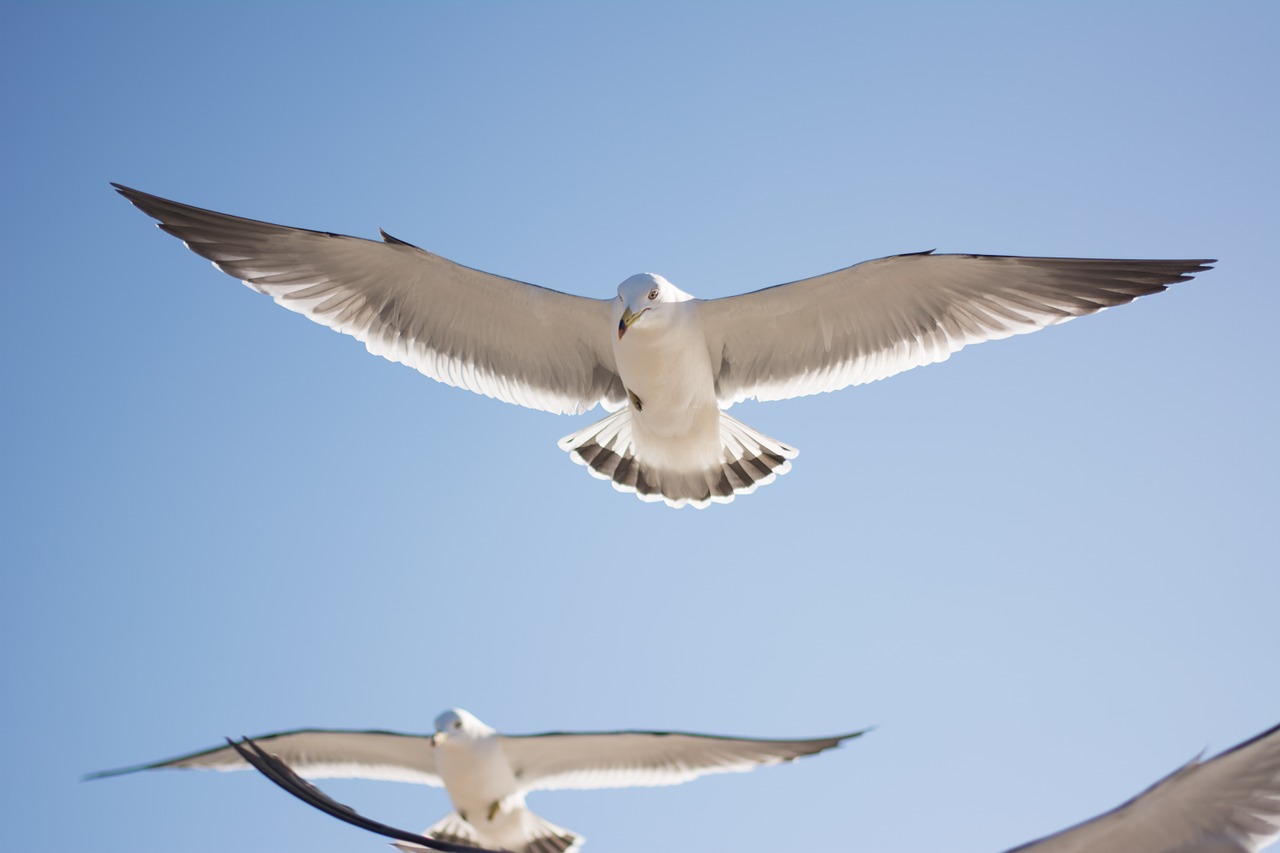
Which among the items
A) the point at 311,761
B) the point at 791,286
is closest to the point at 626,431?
the point at 791,286

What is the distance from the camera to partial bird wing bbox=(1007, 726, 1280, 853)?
4.77 meters

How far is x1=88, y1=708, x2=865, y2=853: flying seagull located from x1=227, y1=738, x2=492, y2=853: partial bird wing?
4.93 meters

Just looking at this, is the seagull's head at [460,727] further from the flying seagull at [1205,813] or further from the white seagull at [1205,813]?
the white seagull at [1205,813]

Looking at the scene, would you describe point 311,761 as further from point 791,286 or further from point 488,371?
point 791,286

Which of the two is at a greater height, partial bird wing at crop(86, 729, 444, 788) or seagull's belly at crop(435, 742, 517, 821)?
partial bird wing at crop(86, 729, 444, 788)

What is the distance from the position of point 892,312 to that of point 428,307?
3299 millimetres

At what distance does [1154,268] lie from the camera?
27.2 ft

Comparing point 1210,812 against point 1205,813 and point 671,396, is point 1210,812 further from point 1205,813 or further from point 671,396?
point 671,396

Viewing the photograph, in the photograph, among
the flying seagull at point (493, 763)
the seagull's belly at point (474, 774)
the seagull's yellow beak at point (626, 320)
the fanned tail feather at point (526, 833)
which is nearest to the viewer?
the seagull's yellow beak at point (626, 320)

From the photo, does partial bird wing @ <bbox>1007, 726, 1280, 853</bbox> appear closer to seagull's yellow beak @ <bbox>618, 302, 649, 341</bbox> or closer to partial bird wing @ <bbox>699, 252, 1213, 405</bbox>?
partial bird wing @ <bbox>699, 252, 1213, 405</bbox>

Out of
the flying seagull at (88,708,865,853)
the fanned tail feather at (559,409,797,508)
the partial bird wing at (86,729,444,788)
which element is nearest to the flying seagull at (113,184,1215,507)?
the fanned tail feather at (559,409,797,508)

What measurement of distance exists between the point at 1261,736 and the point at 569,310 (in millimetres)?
5379

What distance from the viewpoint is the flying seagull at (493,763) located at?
30.7 feet

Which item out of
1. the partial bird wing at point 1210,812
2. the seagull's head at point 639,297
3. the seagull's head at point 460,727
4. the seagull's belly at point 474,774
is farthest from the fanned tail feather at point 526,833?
the partial bird wing at point 1210,812
